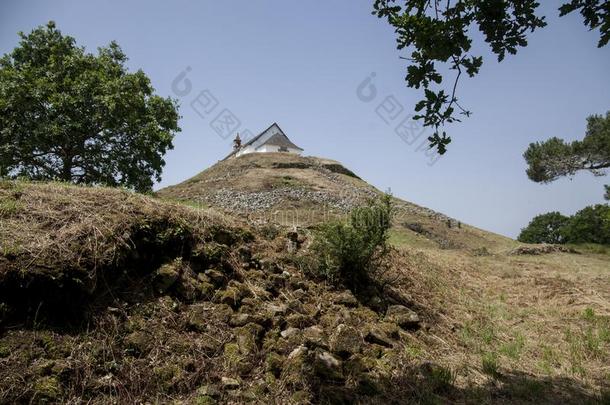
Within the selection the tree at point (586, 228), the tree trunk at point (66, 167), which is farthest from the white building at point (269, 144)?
the tree trunk at point (66, 167)

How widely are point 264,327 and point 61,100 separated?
1142cm

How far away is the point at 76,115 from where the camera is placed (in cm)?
1241

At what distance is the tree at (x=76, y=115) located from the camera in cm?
1215

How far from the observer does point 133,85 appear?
13906 millimetres

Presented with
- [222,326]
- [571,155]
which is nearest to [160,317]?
[222,326]

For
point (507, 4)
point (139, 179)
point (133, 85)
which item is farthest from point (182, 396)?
point (133, 85)

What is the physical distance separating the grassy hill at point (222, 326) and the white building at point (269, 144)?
35835 millimetres

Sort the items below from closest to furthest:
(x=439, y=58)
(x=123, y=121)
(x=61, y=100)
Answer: (x=439, y=58) < (x=61, y=100) < (x=123, y=121)

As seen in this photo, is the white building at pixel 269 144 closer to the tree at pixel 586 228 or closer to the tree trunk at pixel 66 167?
the tree at pixel 586 228

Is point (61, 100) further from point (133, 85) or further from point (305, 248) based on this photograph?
point (305, 248)

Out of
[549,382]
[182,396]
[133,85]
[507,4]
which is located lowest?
[182,396]

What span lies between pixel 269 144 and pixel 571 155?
2839cm

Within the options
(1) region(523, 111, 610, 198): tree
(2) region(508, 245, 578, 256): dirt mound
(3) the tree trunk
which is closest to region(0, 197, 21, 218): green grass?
(3) the tree trunk

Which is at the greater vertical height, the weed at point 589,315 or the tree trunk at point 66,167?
the tree trunk at point 66,167
